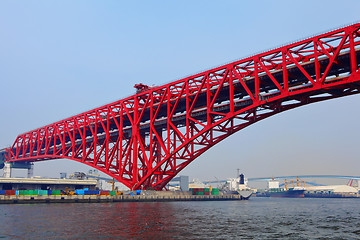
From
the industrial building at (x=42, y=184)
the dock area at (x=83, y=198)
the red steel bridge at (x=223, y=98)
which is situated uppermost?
the red steel bridge at (x=223, y=98)

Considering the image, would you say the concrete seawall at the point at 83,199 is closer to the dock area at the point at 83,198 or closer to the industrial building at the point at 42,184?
the dock area at the point at 83,198

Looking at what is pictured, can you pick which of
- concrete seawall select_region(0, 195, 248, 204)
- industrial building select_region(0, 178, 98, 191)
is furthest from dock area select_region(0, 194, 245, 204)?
industrial building select_region(0, 178, 98, 191)

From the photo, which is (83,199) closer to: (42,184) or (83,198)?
(83,198)

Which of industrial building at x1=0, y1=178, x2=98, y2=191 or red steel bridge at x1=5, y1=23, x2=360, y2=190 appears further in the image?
industrial building at x1=0, y1=178, x2=98, y2=191

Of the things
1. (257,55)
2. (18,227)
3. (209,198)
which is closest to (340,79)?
(257,55)

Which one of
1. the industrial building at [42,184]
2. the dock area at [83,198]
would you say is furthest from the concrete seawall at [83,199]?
the industrial building at [42,184]

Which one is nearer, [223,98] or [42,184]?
[223,98]

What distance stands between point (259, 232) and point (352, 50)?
3206 centimetres

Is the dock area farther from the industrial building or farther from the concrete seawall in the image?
the industrial building

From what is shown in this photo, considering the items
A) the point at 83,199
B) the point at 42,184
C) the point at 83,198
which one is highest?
the point at 42,184

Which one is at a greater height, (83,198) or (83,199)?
(83,198)

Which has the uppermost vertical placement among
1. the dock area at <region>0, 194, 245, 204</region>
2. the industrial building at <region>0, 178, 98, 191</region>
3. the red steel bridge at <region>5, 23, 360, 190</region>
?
the red steel bridge at <region>5, 23, 360, 190</region>

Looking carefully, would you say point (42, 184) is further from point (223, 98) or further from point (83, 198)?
point (223, 98)

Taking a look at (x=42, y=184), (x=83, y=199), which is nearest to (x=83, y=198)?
(x=83, y=199)
